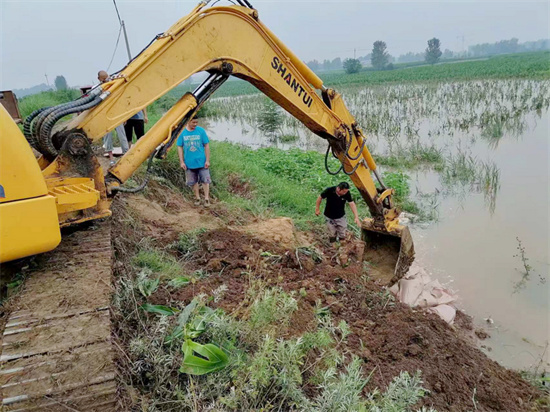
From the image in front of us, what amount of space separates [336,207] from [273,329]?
3.73m

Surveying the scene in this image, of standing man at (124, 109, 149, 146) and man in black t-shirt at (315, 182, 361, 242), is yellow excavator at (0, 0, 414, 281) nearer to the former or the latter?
man in black t-shirt at (315, 182, 361, 242)

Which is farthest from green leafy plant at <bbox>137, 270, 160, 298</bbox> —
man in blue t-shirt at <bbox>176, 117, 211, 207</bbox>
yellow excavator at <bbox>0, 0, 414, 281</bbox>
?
man in blue t-shirt at <bbox>176, 117, 211, 207</bbox>

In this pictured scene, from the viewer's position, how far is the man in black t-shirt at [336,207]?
6234 mm

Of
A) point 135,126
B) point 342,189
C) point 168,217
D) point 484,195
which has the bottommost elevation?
point 484,195

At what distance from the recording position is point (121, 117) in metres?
3.17

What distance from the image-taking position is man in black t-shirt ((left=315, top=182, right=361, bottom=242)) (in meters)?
6.23

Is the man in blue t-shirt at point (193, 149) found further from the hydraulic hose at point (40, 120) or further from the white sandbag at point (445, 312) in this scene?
the white sandbag at point (445, 312)

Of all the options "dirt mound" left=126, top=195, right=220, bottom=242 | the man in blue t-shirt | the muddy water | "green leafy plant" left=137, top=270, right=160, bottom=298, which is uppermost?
the man in blue t-shirt

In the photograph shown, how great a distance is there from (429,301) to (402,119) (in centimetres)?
1386

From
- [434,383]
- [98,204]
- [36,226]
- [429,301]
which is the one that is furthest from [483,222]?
[36,226]

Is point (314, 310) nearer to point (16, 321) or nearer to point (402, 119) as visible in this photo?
point (16, 321)

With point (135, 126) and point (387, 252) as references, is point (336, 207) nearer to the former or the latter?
point (387, 252)

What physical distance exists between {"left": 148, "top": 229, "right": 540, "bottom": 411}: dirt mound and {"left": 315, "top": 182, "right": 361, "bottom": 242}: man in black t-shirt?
118 cm

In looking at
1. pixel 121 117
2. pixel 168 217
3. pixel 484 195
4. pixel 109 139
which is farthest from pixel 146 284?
pixel 484 195
